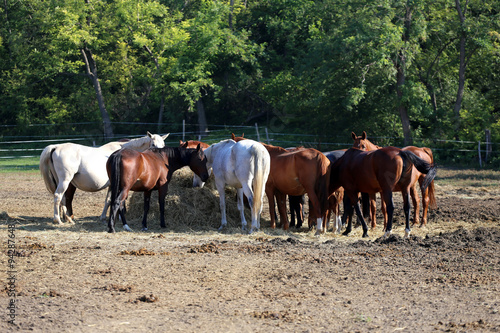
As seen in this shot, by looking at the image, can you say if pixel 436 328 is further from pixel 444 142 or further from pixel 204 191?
Answer: pixel 444 142

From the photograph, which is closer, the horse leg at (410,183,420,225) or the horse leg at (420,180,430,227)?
the horse leg at (420,180,430,227)

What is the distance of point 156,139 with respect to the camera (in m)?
12.7

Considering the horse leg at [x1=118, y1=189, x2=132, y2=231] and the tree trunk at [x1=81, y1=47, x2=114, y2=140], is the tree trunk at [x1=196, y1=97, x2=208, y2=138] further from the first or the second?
the horse leg at [x1=118, y1=189, x2=132, y2=231]

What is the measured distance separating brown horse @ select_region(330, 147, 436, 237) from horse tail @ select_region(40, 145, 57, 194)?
18.1 ft

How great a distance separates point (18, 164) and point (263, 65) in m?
14.1

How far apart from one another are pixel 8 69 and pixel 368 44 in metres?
22.9

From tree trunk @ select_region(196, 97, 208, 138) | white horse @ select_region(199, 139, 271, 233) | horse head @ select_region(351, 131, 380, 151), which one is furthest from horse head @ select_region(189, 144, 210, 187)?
tree trunk @ select_region(196, 97, 208, 138)

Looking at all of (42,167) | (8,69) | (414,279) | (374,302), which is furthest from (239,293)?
(8,69)

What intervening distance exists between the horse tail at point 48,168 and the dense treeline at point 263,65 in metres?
13.7

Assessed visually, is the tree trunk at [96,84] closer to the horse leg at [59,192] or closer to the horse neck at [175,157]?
the horse leg at [59,192]

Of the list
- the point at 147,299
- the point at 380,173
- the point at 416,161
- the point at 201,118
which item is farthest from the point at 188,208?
the point at 201,118

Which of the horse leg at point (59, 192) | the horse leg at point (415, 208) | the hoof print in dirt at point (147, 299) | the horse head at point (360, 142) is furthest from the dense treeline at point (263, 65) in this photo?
the hoof print in dirt at point (147, 299)

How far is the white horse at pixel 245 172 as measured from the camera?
1033cm

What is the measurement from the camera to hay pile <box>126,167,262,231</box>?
11.0m
